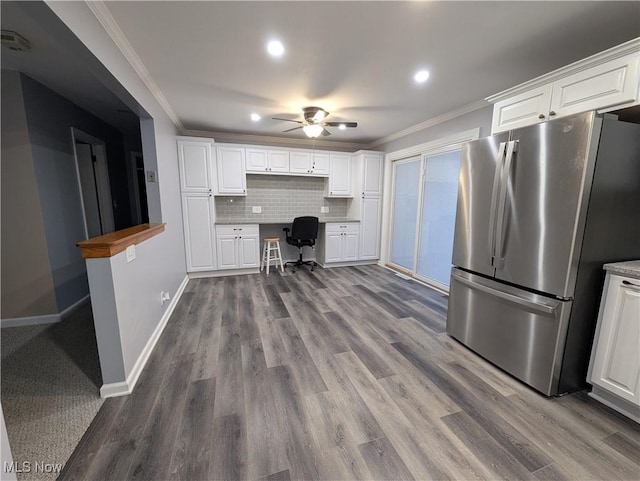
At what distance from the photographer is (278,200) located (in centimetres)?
504

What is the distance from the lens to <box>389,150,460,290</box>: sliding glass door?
3.63m

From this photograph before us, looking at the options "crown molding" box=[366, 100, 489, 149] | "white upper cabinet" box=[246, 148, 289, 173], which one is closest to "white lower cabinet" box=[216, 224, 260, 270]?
"white upper cabinet" box=[246, 148, 289, 173]

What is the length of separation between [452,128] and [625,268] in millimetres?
2528

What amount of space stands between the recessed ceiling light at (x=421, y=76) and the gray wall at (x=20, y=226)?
145 inches

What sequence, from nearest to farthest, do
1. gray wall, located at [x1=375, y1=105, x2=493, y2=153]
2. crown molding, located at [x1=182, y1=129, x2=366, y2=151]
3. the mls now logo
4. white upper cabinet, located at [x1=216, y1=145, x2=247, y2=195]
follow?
the mls now logo → gray wall, located at [x1=375, y1=105, x2=493, y2=153] → white upper cabinet, located at [x1=216, y1=145, x2=247, y2=195] → crown molding, located at [x1=182, y1=129, x2=366, y2=151]

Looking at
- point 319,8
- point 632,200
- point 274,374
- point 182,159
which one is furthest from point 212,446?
point 182,159

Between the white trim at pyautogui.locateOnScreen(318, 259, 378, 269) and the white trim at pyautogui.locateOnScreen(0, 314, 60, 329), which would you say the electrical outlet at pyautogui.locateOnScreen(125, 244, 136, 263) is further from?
the white trim at pyautogui.locateOnScreen(318, 259, 378, 269)

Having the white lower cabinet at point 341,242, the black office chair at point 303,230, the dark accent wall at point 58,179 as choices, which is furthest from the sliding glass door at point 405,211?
the dark accent wall at point 58,179

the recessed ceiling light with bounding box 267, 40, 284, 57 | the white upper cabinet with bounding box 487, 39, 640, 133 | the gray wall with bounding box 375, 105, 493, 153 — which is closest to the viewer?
the white upper cabinet with bounding box 487, 39, 640, 133

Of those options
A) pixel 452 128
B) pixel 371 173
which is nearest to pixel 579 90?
pixel 452 128

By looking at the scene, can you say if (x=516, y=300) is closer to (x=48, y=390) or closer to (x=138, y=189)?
(x=48, y=390)

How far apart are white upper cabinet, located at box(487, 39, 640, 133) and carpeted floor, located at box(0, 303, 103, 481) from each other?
3594mm

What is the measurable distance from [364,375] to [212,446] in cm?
109

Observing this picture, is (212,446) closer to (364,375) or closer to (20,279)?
(364,375)
